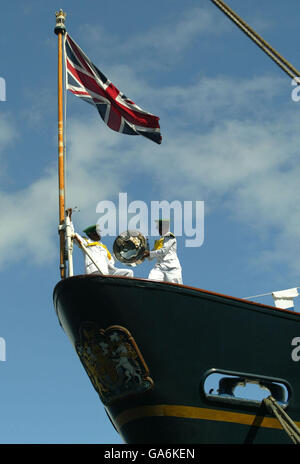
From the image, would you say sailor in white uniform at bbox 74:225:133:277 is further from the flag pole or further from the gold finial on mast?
the gold finial on mast

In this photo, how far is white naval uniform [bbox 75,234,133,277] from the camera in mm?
12555

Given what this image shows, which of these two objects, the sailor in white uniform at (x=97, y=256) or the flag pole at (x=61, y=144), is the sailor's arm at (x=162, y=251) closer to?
the sailor in white uniform at (x=97, y=256)

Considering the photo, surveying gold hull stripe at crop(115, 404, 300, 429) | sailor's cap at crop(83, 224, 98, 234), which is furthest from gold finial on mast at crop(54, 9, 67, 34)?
gold hull stripe at crop(115, 404, 300, 429)

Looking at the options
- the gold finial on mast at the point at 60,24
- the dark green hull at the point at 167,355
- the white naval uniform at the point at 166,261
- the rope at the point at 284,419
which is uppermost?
the gold finial on mast at the point at 60,24

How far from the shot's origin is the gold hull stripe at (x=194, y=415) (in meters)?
11.2

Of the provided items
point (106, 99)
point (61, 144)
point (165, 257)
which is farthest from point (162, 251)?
point (106, 99)

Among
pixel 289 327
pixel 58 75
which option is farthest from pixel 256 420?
pixel 58 75

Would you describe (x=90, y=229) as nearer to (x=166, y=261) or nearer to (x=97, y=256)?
(x=97, y=256)

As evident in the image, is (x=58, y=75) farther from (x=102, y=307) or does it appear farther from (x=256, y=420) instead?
(x=256, y=420)

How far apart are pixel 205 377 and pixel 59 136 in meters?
5.41

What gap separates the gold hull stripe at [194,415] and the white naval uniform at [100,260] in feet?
7.78

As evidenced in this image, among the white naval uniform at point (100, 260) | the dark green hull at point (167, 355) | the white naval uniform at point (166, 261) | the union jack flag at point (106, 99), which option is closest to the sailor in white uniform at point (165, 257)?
the white naval uniform at point (166, 261)

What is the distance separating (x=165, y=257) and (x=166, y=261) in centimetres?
8
